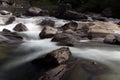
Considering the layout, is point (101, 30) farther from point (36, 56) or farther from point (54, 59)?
point (54, 59)

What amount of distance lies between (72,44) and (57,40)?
133cm

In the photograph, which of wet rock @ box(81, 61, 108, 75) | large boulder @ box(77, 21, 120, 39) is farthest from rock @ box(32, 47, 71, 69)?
large boulder @ box(77, 21, 120, 39)

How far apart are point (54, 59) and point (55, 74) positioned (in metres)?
0.79

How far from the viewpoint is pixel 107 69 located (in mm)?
10297

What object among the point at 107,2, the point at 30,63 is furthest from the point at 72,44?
the point at 107,2

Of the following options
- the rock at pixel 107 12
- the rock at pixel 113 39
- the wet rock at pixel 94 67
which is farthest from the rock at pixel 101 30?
the rock at pixel 107 12

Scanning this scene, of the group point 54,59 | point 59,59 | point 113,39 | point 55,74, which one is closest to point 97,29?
point 113,39

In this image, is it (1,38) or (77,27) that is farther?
(77,27)

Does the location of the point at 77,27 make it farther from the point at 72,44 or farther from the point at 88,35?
the point at 72,44

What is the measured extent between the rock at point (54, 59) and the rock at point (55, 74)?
12.4 inches

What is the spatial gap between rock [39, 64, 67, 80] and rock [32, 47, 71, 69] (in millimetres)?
314

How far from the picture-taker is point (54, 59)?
10.3m

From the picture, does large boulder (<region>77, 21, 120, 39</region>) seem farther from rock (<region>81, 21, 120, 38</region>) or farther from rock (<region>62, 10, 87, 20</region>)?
rock (<region>62, 10, 87, 20</region>)

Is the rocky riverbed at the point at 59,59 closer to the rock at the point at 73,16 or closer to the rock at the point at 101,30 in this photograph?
the rock at the point at 101,30
